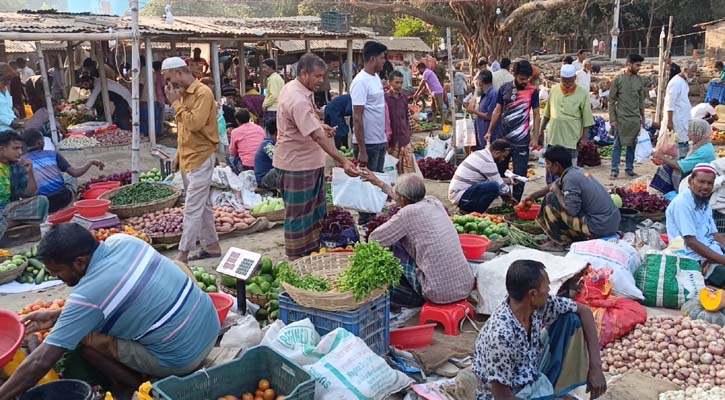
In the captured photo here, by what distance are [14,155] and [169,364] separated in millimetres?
4085

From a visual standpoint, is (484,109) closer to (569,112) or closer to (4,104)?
(569,112)

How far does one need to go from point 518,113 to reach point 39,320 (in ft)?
18.6

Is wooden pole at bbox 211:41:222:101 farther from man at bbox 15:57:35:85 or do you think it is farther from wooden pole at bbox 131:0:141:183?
man at bbox 15:57:35:85

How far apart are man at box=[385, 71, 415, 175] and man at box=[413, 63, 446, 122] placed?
442 centimetres

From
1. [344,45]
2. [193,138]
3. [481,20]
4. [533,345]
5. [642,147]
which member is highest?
[481,20]

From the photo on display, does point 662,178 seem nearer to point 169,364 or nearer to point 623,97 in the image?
point 623,97

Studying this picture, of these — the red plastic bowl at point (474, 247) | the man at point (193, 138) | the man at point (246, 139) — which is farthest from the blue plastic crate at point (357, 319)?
the man at point (246, 139)

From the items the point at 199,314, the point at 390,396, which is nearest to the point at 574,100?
the point at 390,396

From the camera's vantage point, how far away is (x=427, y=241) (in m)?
4.45

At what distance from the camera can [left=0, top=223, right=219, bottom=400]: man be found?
2951 mm

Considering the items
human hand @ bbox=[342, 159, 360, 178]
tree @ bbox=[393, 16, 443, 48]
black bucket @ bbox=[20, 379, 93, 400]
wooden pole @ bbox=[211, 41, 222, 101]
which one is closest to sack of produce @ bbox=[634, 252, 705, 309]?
human hand @ bbox=[342, 159, 360, 178]

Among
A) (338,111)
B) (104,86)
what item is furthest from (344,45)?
(338,111)

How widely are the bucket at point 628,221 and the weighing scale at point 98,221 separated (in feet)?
16.8

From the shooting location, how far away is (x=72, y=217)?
6820 mm
